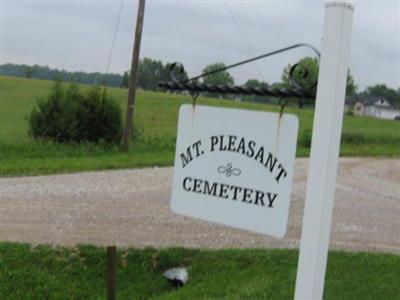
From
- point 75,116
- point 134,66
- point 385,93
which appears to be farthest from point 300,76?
point 385,93

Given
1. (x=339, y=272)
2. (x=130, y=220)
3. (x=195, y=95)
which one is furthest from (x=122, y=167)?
(x=195, y=95)

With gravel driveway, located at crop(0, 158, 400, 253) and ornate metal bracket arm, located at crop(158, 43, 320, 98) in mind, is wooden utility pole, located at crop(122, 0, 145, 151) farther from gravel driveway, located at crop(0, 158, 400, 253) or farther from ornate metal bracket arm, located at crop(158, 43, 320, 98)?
ornate metal bracket arm, located at crop(158, 43, 320, 98)

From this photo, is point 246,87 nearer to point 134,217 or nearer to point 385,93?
point 134,217

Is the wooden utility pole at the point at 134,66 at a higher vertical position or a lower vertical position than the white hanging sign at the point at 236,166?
higher

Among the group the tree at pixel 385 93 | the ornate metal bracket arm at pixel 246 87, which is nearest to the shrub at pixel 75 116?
the ornate metal bracket arm at pixel 246 87

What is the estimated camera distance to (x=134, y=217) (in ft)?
22.9

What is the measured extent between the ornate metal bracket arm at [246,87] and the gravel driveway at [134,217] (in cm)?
315

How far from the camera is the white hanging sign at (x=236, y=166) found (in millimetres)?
2223

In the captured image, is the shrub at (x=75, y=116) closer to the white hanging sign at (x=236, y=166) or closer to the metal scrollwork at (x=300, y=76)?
the white hanging sign at (x=236, y=166)

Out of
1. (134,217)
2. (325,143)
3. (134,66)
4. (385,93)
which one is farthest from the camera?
(385,93)

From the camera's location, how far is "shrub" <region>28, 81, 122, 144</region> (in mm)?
12742

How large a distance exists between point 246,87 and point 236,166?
0.34 meters

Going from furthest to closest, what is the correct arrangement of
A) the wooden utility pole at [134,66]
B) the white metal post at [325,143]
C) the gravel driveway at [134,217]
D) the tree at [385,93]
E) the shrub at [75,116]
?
the tree at [385,93] < the shrub at [75,116] < the wooden utility pole at [134,66] < the gravel driveway at [134,217] < the white metal post at [325,143]

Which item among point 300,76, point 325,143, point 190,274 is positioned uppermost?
point 300,76
